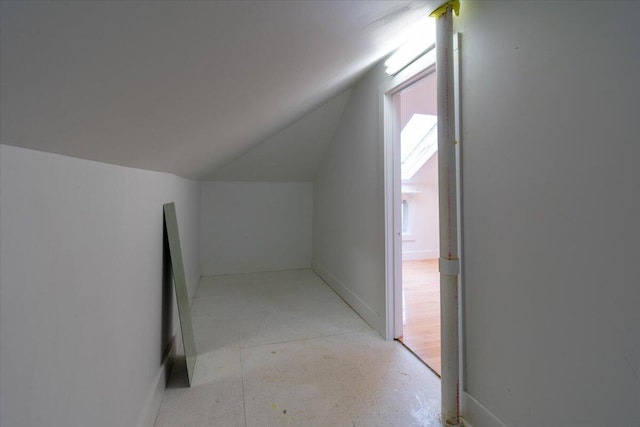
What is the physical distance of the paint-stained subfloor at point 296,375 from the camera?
4.88 feet

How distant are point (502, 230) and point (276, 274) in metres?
3.39

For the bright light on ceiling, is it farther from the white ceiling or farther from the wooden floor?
the wooden floor

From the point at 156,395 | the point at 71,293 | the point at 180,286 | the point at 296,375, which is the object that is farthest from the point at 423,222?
the point at 71,293

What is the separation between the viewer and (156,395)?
150cm

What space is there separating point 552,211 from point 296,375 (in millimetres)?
1651

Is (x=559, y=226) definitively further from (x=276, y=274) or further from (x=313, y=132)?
(x=276, y=274)

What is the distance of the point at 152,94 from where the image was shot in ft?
2.42

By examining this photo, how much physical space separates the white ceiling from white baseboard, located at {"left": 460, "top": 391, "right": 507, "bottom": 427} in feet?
5.80

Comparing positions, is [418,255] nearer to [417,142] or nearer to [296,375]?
[417,142]

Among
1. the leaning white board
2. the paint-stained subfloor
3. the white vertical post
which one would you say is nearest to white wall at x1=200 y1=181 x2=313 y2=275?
the paint-stained subfloor

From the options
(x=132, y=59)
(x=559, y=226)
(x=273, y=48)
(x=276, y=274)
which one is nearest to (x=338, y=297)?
(x=276, y=274)

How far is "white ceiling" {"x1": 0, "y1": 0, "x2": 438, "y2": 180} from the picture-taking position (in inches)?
16.5

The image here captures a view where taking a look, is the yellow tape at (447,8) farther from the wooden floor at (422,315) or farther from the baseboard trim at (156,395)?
the baseboard trim at (156,395)

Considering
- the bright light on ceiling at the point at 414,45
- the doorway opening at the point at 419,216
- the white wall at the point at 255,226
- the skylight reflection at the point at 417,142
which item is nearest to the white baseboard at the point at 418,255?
the doorway opening at the point at 419,216
